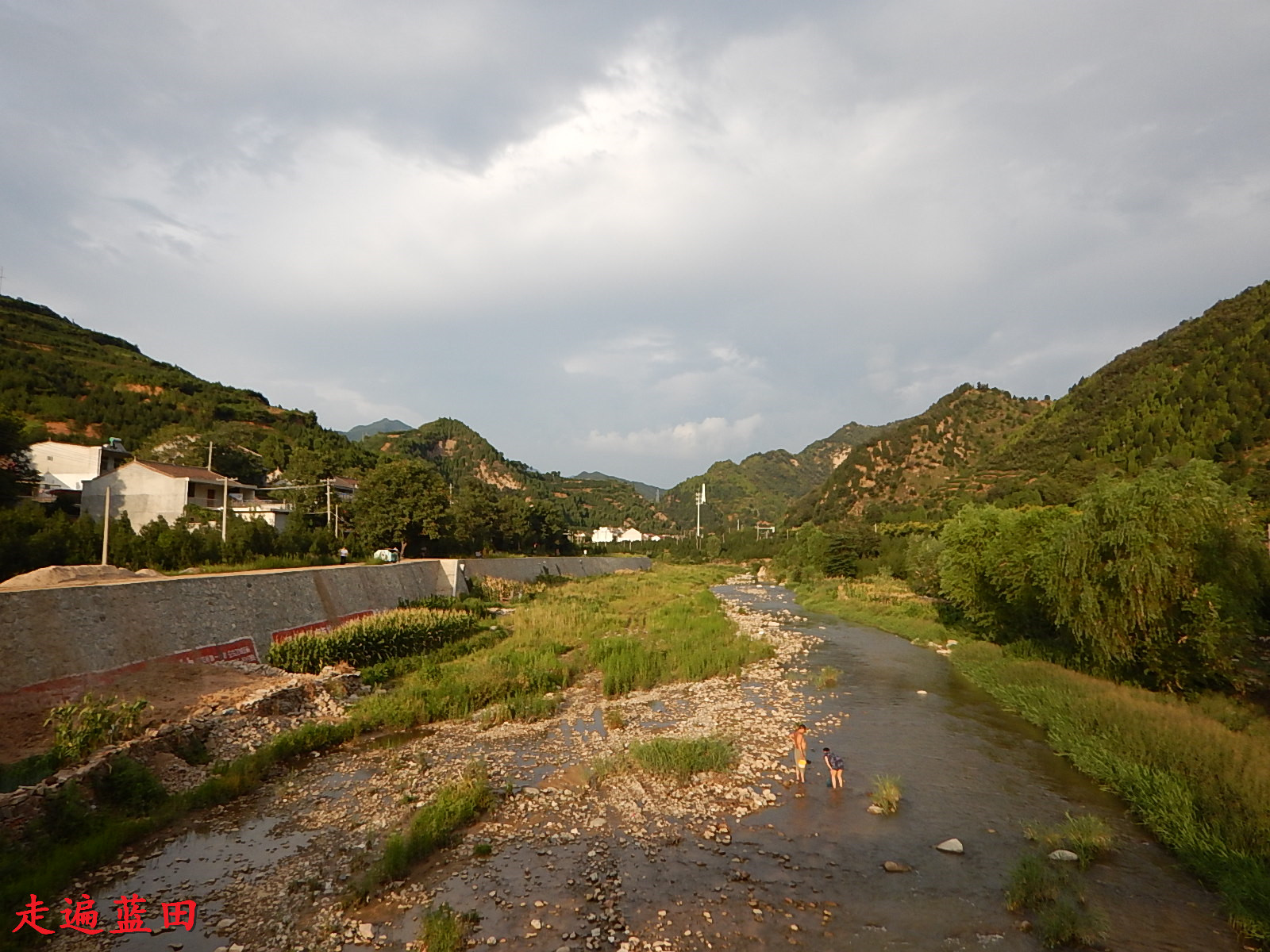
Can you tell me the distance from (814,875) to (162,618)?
21082 millimetres

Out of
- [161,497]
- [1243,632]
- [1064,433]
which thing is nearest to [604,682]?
[1243,632]

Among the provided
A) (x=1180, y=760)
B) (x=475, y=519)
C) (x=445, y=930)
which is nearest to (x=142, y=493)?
(x=475, y=519)

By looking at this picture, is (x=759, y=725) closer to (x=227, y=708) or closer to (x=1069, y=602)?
(x=1069, y=602)

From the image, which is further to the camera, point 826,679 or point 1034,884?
point 826,679

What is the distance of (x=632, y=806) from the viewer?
13.2 m

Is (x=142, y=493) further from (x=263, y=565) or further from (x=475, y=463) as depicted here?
(x=475, y=463)

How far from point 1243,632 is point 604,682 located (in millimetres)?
19101

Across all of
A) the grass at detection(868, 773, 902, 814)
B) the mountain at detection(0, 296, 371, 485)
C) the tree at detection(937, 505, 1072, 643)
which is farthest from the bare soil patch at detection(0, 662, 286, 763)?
the mountain at detection(0, 296, 371, 485)

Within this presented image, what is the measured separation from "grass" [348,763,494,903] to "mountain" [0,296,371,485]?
225ft

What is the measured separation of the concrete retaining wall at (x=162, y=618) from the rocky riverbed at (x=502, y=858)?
7.84m

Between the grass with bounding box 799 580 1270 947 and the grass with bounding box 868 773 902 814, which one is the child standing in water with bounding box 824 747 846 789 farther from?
the grass with bounding box 799 580 1270 947

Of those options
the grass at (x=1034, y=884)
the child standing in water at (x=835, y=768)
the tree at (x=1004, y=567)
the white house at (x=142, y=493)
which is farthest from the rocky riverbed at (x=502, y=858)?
the white house at (x=142, y=493)

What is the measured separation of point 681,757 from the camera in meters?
15.1

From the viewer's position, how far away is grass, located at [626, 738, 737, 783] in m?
14.8
